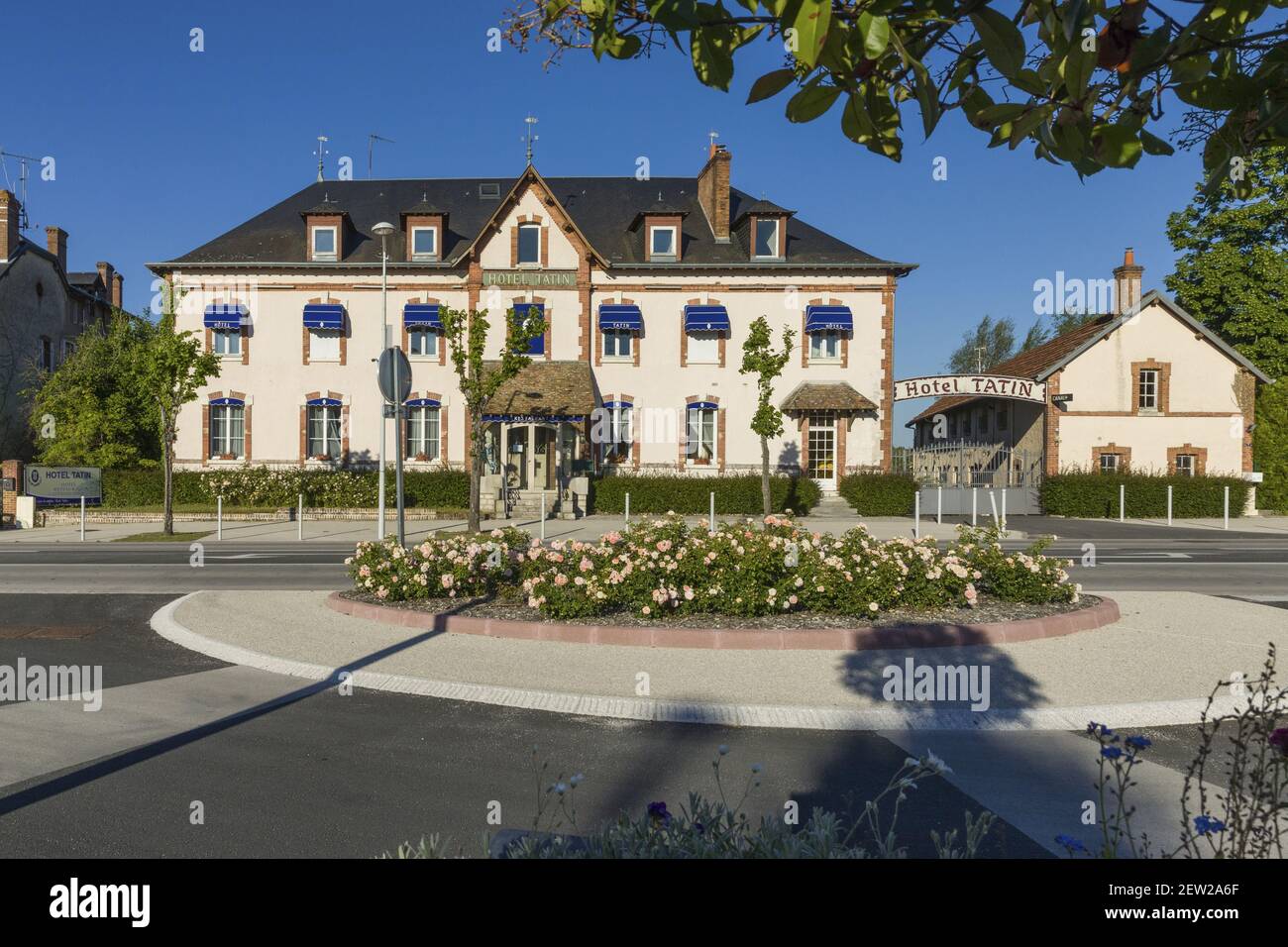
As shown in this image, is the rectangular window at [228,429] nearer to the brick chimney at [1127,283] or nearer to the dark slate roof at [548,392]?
the dark slate roof at [548,392]

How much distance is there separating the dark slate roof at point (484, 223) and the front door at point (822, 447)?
609 cm

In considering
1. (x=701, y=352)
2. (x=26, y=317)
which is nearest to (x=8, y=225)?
(x=26, y=317)

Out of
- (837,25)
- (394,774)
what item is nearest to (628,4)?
(837,25)

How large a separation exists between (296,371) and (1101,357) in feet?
107

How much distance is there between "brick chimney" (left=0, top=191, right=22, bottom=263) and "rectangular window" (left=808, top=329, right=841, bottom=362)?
34571 mm

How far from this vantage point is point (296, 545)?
19.6m

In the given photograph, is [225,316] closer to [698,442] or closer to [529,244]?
[529,244]

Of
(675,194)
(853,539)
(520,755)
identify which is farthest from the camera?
(675,194)

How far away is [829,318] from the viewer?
3203 centimetres

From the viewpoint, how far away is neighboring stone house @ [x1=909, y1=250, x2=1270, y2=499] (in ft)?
109

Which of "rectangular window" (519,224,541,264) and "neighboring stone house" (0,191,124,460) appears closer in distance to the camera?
"rectangular window" (519,224,541,264)

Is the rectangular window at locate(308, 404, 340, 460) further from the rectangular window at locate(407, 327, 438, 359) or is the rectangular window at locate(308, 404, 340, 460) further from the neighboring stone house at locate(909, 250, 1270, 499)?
the neighboring stone house at locate(909, 250, 1270, 499)

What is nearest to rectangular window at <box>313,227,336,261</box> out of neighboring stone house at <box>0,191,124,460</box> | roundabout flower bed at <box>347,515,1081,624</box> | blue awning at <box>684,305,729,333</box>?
neighboring stone house at <box>0,191,124,460</box>
